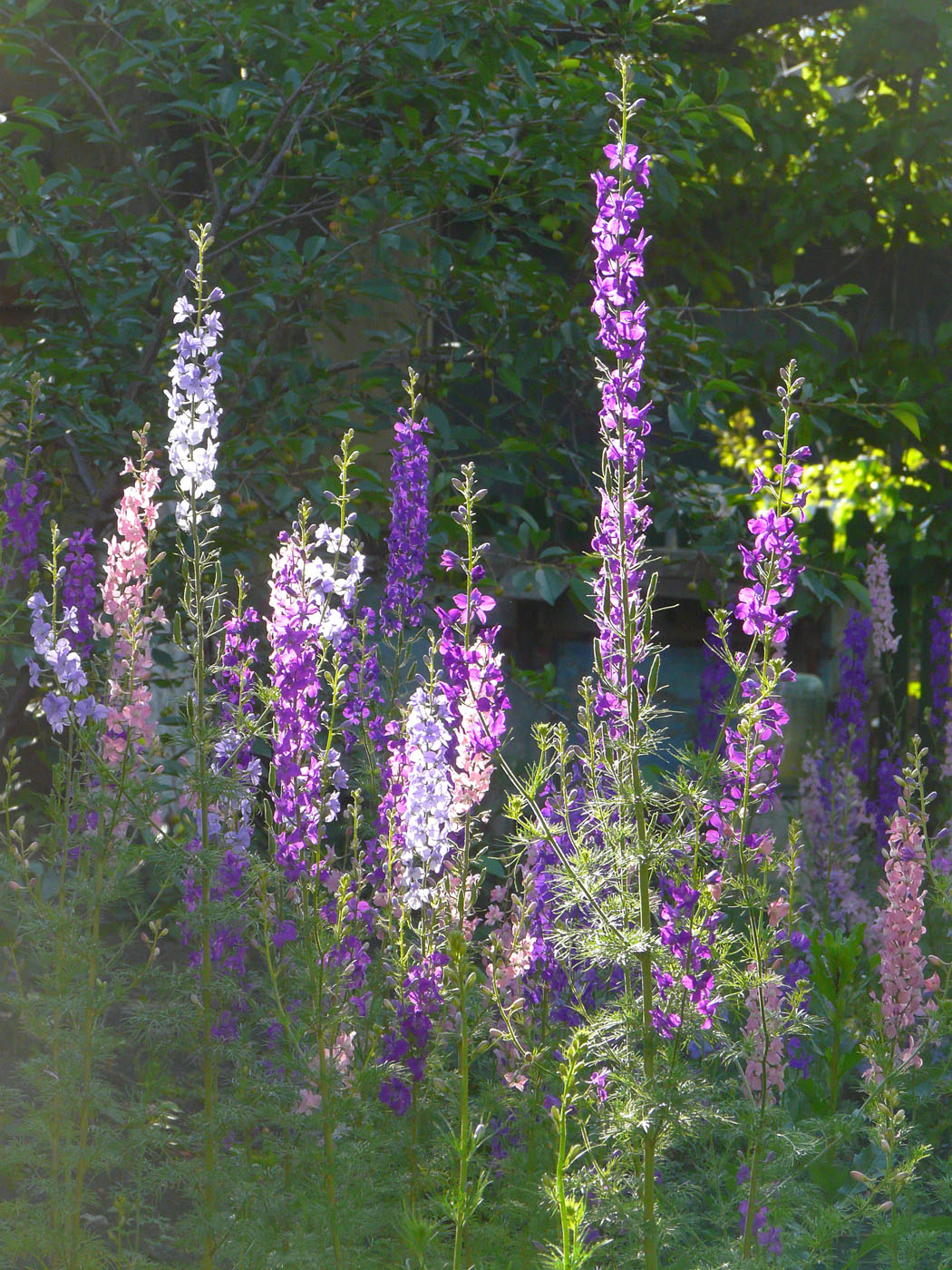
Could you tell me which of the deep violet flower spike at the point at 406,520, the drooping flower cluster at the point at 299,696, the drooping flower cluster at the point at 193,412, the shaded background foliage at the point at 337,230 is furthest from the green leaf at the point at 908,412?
the drooping flower cluster at the point at 193,412

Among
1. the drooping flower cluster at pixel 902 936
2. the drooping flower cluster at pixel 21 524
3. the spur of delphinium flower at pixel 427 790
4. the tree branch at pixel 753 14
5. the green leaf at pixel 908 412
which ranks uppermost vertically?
the tree branch at pixel 753 14

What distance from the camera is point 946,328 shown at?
22.1 feet

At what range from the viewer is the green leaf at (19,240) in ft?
12.2

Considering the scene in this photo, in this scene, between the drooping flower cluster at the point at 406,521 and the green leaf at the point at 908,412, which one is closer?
the drooping flower cluster at the point at 406,521

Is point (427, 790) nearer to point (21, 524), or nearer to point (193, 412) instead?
point (193, 412)

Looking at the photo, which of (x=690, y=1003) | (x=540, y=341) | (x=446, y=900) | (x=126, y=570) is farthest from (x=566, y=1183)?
(x=540, y=341)

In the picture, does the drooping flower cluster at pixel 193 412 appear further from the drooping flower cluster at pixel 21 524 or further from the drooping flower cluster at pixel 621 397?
the drooping flower cluster at pixel 21 524

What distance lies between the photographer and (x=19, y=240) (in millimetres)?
3736

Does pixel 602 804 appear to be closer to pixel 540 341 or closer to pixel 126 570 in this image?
pixel 126 570

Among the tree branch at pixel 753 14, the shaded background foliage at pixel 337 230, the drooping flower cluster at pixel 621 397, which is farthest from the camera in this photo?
the tree branch at pixel 753 14

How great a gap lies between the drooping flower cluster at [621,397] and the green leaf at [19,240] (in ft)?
6.92

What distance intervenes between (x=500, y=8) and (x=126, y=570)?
233 cm

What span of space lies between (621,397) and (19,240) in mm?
2332

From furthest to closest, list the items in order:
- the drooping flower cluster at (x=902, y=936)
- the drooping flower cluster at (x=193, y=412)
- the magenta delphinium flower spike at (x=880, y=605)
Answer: the magenta delphinium flower spike at (x=880, y=605) → the drooping flower cluster at (x=902, y=936) → the drooping flower cluster at (x=193, y=412)
